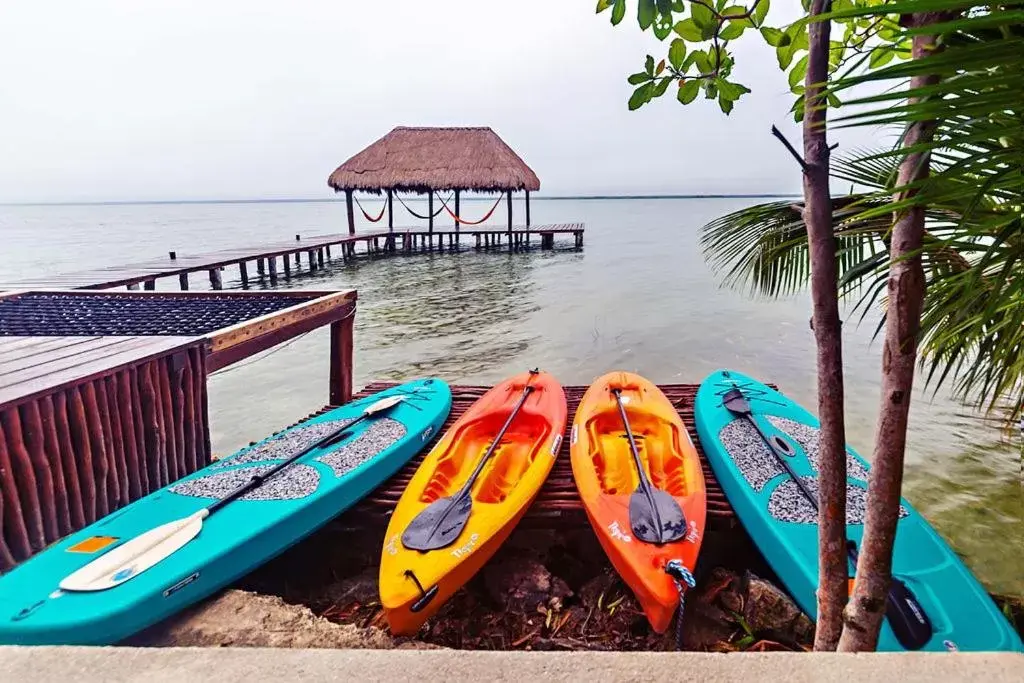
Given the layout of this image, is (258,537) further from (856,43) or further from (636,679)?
(856,43)

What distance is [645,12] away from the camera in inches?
52.5

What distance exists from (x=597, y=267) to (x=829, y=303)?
70.2 feet

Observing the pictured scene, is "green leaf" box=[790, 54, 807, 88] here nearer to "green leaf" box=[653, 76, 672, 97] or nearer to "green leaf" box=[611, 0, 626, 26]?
"green leaf" box=[653, 76, 672, 97]

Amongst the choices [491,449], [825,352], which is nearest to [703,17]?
[825,352]

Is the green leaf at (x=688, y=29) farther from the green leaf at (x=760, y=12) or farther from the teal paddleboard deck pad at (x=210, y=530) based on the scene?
the teal paddleboard deck pad at (x=210, y=530)

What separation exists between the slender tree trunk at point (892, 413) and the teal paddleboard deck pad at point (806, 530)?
151 cm

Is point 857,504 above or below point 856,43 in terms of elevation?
below

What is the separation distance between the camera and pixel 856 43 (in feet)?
5.20

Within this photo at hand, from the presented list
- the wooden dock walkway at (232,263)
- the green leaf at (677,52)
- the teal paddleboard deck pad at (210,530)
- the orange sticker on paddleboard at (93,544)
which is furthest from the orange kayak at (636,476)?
the wooden dock walkway at (232,263)

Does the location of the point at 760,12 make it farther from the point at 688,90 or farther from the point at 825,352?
the point at 825,352

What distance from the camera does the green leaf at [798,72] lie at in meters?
1.65

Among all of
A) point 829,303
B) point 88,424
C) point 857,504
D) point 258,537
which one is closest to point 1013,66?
point 829,303

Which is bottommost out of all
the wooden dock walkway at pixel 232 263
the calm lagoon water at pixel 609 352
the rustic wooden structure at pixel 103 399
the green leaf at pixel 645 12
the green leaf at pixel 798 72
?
the calm lagoon water at pixel 609 352

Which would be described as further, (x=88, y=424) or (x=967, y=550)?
(x=967, y=550)
